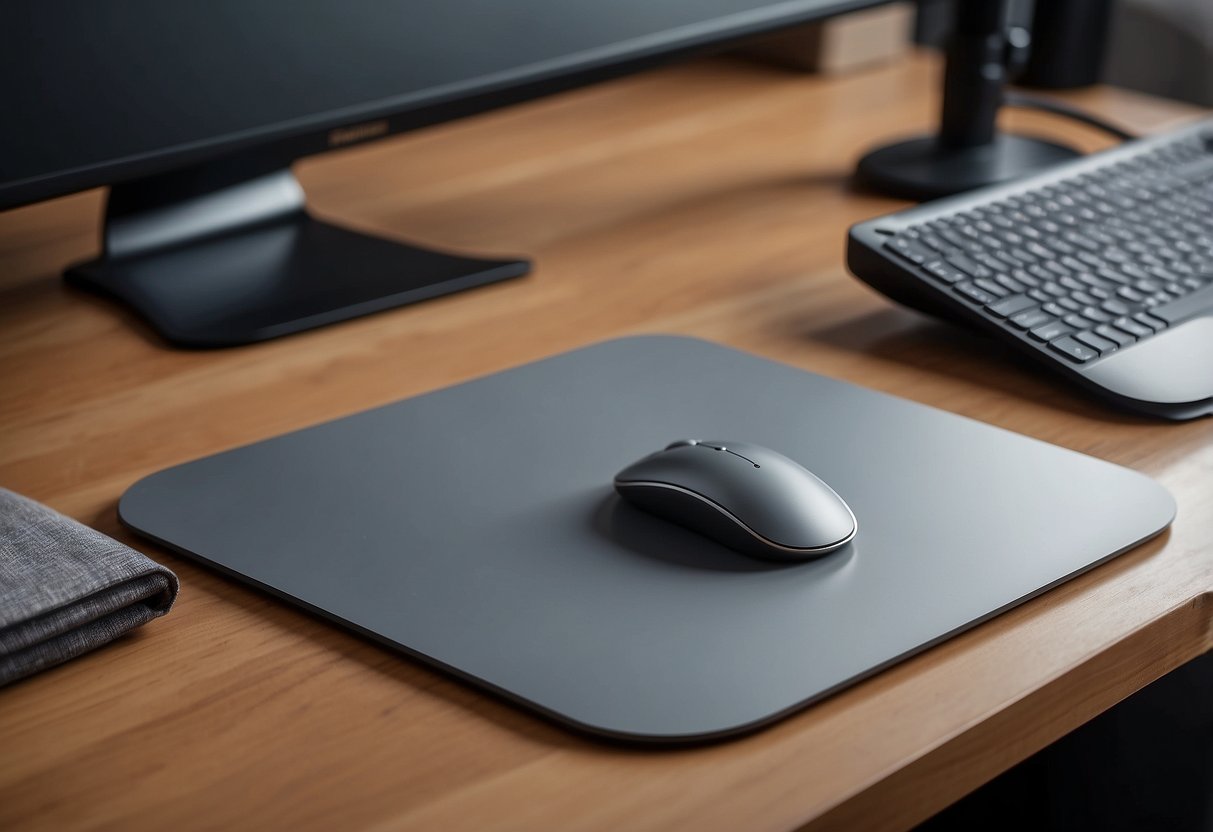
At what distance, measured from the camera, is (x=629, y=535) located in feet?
1.95

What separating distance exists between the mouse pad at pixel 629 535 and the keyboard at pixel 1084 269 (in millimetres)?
95

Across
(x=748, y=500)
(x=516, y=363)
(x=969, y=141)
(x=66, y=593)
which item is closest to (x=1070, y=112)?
(x=969, y=141)

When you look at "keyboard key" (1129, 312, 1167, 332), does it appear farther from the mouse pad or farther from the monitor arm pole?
the monitor arm pole

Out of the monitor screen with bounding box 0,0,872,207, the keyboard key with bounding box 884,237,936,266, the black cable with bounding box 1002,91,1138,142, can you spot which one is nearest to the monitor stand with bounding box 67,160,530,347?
the monitor screen with bounding box 0,0,872,207

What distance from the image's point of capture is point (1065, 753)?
0.88 m

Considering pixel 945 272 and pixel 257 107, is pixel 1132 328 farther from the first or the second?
pixel 257 107

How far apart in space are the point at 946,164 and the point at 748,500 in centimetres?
62

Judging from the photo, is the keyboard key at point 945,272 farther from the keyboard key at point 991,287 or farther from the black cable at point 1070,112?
the black cable at point 1070,112

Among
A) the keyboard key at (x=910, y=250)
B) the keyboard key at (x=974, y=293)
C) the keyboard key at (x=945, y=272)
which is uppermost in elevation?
the keyboard key at (x=910, y=250)

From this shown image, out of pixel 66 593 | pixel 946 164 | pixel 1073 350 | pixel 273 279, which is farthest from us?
pixel 946 164

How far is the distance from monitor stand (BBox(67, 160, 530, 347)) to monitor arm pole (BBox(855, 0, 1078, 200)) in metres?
0.34

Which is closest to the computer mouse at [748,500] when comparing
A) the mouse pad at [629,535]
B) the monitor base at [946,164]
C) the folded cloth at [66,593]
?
the mouse pad at [629,535]

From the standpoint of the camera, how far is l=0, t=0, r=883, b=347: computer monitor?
745 mm

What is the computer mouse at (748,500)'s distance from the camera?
565 millimetres
